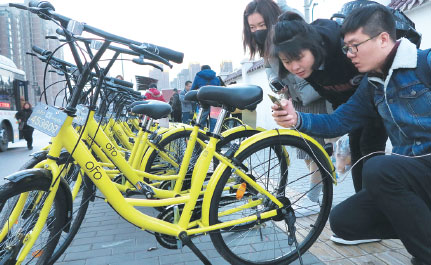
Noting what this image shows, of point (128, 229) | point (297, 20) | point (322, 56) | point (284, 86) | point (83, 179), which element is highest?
point (297, 20)

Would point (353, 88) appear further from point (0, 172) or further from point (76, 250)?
point (0, 172)

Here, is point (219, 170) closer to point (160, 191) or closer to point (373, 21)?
point (160, 191)

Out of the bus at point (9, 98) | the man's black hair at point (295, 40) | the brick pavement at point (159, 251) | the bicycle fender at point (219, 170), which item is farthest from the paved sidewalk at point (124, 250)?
the bus at point (9, 98)

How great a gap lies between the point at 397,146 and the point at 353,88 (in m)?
0.61

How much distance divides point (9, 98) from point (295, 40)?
12335 millimetres

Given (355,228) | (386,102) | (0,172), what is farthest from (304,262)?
(0,172)

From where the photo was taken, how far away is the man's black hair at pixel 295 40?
6.26 ft

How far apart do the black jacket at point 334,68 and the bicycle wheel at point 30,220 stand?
1763mm

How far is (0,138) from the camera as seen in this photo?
35.0 ft

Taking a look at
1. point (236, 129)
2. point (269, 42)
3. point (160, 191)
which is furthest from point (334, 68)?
point (160, 191)

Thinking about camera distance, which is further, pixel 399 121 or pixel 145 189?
pixel 145 189

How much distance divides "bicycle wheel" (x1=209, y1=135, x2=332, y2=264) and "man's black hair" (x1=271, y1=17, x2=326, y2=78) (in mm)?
Answer: 532

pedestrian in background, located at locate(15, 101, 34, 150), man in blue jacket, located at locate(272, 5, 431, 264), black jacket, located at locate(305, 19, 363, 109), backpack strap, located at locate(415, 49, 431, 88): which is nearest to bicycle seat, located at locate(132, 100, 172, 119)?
black jacket, located at locate(305, 19, 363, 109)

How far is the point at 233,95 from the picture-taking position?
214 centimetres
